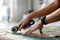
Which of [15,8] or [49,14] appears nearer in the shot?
[49,14]

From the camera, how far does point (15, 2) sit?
4176 millimetres

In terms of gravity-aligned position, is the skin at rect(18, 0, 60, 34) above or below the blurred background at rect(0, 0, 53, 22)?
below

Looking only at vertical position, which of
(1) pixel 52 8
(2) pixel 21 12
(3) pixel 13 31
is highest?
(2) pixel 21 12

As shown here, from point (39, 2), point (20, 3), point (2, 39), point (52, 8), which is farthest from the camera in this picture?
point (20, 3)

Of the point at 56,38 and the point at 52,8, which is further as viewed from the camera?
the point at 52,8

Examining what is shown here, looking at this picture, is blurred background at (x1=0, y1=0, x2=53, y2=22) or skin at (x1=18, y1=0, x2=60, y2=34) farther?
blurred background at (x1=0, y1=0, x2=53, y2=22)

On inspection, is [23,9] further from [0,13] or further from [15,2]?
[0,13]

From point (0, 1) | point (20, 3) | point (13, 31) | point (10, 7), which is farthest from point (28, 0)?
point (13, 31)

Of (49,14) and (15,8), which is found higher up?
(15,8)

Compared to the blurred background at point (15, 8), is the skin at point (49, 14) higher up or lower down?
lower down

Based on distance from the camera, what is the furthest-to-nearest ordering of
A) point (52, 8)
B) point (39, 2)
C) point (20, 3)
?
point (20, 3), point (39, 2), point (52, 8)

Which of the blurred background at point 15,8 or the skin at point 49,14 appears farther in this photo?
the blurred background at point 15,8

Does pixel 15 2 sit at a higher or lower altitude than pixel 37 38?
higher

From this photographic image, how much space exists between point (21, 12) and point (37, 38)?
3120 millimetres
